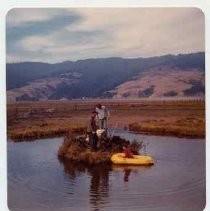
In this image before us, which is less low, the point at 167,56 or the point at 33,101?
the point at 167,56

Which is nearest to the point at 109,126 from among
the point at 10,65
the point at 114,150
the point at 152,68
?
the point at 114,150

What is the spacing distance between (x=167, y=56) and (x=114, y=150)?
0.36 metres

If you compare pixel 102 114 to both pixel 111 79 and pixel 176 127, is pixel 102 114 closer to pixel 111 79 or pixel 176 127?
pixel 111 79

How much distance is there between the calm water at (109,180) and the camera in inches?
72.6

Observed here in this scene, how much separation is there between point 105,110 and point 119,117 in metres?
0.05

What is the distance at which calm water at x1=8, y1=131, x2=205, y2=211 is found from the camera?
1.84 metres

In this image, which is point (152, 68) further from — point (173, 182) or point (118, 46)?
point (173, 182)

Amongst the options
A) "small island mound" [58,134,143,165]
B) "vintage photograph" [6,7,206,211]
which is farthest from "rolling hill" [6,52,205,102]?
"small island mound" [58,134,143,165]

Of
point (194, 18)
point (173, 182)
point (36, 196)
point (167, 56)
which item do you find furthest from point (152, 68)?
point (36, 196)

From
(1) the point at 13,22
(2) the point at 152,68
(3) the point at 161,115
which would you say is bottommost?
(3) the point at 161,115

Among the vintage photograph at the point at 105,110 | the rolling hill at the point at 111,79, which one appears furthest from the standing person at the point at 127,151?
the rolling hill at the point at 111,79

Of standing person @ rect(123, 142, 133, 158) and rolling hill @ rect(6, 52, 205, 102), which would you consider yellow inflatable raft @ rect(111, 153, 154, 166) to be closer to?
standing person @ rect(123, 142, 133, 158)

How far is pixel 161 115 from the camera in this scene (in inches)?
74.4

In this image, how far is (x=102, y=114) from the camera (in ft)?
6.16
